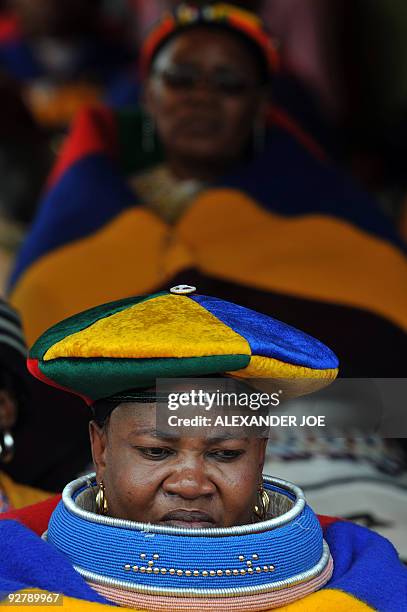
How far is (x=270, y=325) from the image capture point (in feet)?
4.70

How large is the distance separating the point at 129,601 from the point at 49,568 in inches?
3.8

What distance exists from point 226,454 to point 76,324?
0.74 ft

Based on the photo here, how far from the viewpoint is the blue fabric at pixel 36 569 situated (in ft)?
4.48

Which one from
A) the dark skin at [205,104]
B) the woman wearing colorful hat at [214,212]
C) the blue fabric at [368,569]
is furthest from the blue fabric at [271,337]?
the dark skin at [205,104]

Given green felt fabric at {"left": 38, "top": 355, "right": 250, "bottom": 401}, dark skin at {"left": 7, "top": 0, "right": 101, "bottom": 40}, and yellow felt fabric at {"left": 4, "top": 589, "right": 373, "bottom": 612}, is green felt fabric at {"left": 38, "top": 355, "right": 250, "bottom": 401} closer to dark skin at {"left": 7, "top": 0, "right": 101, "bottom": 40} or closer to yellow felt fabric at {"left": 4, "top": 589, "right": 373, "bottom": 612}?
yellow felt fabric at {"left": 4, "top": 589, "right": 373, "bottom": 612}

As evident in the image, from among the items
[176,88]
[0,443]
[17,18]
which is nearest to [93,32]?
[17,18]

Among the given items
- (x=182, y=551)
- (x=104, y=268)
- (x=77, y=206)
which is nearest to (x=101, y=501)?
(x=182, y=551)

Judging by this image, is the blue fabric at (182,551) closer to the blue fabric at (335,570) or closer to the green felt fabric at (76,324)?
the blue fabric at (335,570)

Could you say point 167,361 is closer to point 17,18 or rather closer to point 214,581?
point 214,581

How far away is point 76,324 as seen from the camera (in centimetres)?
144

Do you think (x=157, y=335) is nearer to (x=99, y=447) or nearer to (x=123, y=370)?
(x=123, y=370)

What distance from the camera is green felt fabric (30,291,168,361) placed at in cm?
143

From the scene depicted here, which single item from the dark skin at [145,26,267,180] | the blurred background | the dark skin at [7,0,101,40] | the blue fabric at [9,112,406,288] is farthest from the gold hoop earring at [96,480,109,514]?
the dark skin at [7,0,101,40]

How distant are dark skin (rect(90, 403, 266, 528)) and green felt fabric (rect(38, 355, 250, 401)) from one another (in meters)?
0.04
